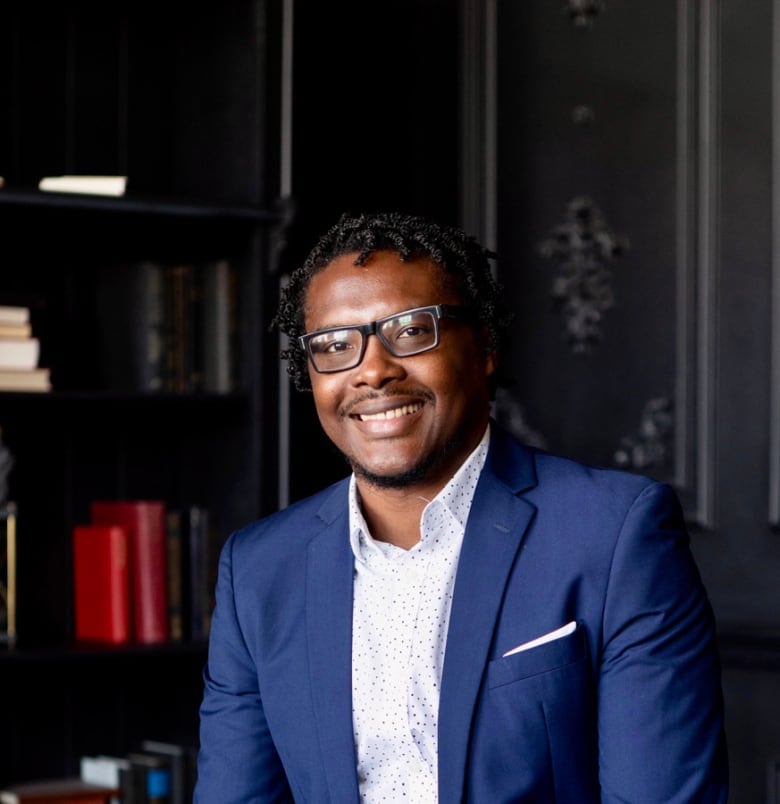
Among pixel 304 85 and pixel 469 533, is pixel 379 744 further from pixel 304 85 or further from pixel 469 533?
pixel 304 85

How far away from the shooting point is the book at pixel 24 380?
103 inches

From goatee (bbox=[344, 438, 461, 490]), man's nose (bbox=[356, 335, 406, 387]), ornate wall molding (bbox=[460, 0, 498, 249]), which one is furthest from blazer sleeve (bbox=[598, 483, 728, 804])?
ornate wall molding (bbox=[460, 0, 498, 249])

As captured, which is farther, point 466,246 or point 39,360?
point 39,360

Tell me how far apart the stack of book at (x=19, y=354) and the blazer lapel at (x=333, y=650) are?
3.46ft

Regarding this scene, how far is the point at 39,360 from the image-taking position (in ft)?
8.91

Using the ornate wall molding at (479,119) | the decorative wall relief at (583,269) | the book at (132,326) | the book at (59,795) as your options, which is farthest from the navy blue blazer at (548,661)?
the ornate wall molding at (479,119)

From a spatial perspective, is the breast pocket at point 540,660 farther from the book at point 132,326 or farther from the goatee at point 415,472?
the book at point 132,326

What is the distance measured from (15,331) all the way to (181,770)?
1.04 meters

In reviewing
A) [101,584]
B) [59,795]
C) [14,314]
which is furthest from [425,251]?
[59,795]

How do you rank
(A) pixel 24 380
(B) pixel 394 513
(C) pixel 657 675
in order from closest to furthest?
(C) pixel 657 675, (B) pixel 394 513, (A) pixel 24 380

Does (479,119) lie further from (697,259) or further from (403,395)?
(403,395)

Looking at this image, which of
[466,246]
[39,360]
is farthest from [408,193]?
[466,246]

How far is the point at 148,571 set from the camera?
8.95ft

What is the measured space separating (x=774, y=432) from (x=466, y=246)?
1.18 metres
